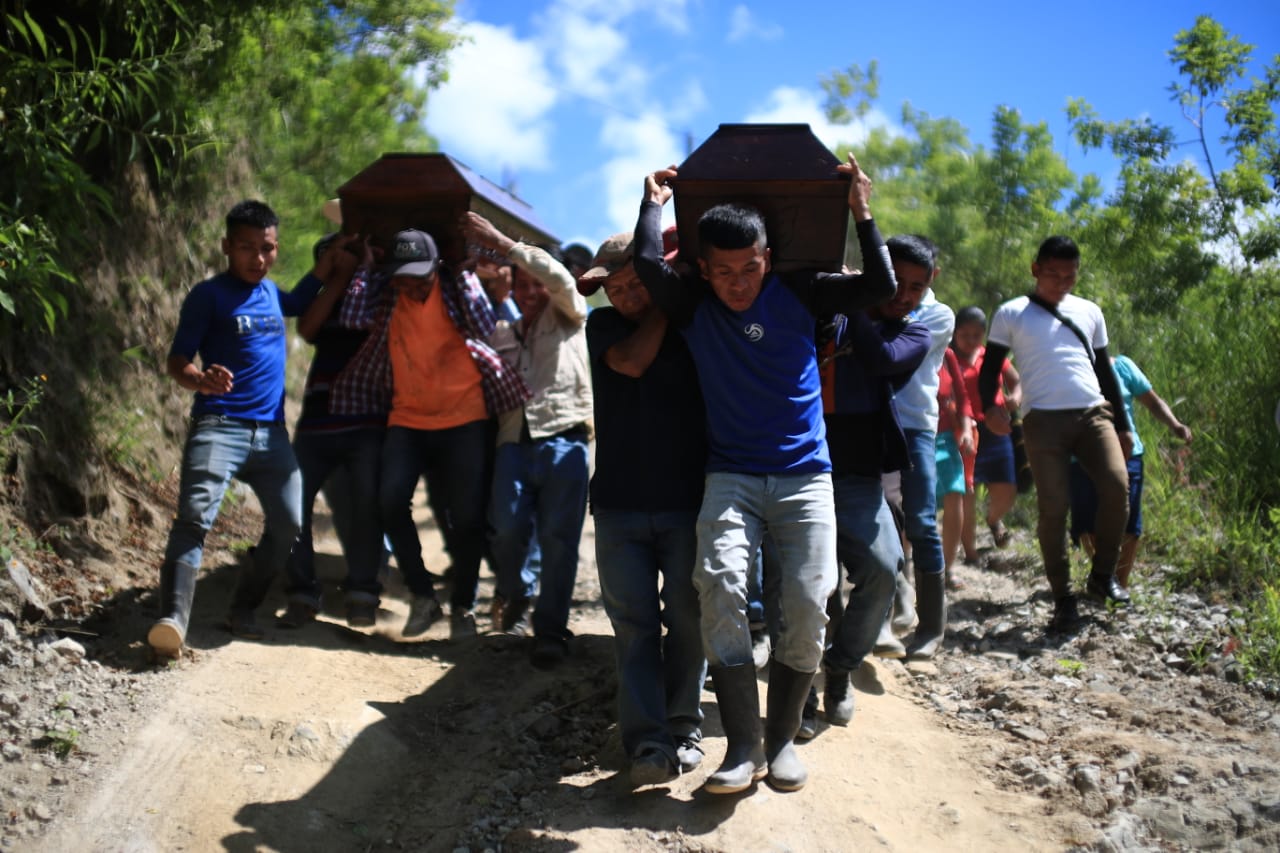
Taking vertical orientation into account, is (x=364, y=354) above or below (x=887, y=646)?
above

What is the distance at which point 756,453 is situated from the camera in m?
3.96

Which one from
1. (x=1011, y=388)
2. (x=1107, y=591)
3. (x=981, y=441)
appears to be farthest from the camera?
(x=1011, y=388)

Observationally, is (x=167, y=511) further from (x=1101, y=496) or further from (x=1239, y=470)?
(x=1239, y=470)

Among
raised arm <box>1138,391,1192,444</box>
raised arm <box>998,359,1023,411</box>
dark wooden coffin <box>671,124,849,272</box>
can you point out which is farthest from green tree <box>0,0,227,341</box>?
raised arm <box>1138,391,1192,444</box>

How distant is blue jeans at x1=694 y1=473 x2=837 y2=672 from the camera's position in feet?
12.7

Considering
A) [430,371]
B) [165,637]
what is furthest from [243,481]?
[430,371]

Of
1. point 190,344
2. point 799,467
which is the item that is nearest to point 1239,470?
point 799,467

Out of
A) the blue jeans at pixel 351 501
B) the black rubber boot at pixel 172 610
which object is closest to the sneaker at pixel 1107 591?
the blue jeans at pixel 351 501

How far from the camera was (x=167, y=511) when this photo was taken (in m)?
6.89

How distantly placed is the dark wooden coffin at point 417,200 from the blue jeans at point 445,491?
0.91m

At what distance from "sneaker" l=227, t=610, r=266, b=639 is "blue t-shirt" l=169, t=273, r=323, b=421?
91 centimetres

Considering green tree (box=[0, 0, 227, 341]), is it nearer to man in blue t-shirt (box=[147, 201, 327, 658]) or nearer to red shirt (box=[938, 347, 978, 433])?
man in blue t-shirt (box=[147, 201, 327, 658])

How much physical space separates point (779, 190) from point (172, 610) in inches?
120

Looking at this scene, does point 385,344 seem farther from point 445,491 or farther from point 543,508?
point 543,508
